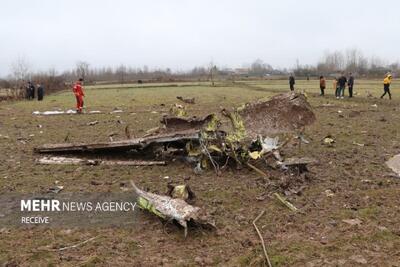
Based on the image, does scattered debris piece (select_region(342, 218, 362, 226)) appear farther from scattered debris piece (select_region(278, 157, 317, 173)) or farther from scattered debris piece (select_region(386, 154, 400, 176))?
scattered debris piece (select_region(386, 154, 400, 176))

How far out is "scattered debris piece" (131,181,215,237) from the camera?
477 centimetres

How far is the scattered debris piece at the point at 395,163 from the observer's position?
293 inches

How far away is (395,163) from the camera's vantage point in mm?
7910

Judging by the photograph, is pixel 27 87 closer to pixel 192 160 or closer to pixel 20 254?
pixel 192 160

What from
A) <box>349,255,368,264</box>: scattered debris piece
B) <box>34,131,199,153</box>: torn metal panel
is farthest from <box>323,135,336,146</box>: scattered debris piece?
<box>349,255,368,264</box>: scattered debris piece

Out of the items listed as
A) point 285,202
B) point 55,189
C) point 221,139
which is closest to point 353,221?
point 285,202

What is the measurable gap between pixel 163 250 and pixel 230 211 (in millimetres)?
1288

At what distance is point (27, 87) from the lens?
108 ft

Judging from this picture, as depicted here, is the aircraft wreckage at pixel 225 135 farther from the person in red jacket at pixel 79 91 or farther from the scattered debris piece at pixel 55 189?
the person in red jacket at pixel 79 91

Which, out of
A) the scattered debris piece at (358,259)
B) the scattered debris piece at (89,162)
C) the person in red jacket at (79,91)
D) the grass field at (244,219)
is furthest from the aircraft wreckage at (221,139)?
the person in red jacket at (79,91)

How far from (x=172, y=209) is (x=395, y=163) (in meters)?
4.85

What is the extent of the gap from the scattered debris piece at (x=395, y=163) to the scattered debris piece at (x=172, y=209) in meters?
4.01

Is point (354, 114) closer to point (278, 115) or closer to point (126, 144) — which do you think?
point (278, 115)

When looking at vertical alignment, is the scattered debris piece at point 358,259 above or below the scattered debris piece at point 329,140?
below
